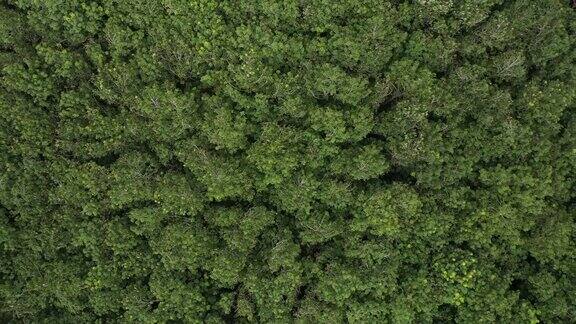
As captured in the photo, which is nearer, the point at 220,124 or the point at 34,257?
the point at 220,124

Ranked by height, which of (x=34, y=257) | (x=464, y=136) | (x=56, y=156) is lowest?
(x=34, y=257)

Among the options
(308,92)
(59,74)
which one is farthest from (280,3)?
(59,74)

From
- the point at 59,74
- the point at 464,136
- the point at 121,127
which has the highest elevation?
the point at 464,136

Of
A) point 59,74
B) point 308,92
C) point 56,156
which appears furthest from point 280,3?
point 56,156

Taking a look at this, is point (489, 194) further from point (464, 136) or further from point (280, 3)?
point (280, 3)

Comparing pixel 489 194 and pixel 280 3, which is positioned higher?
pixel 280 3

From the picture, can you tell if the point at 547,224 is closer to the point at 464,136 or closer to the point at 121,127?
the point at 464,136
